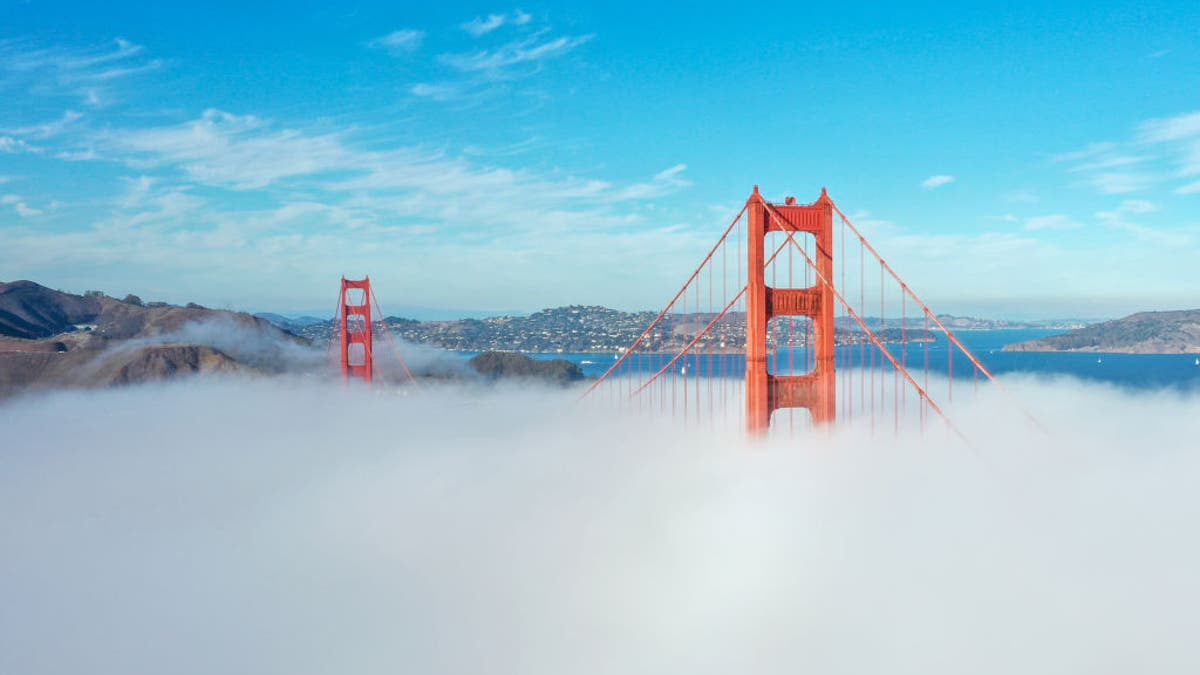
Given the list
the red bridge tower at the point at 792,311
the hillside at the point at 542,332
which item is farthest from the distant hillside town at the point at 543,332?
the red bridge tower at the point at 792,311

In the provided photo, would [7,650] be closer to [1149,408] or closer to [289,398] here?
[289,398]

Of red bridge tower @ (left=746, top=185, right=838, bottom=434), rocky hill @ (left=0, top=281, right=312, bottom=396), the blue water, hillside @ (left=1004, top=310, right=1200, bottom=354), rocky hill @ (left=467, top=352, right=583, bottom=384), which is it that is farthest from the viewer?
hillside @ (left=1004, top=310, right=1200, bottom=354)

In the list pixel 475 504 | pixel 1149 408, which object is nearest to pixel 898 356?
pixel 1149 408

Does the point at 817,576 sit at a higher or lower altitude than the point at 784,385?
lower

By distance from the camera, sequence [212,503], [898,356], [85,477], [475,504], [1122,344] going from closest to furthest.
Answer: [475,504], [212,503], [85,477], [898,356], [1122,344]

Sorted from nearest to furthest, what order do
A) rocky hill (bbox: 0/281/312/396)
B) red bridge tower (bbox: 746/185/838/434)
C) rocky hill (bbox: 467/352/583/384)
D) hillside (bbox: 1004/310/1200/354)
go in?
red bridge tower (bbox: 746/185/838/434) → rocky hill (bbox: 0/281/312/396) → rocky hill (bbox: 467/352/583/384) → hillside (bbox: 1004/310/1200/354)

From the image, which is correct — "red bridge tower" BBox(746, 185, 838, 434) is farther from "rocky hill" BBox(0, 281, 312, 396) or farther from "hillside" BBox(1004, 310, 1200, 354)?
"hillside" BBox(1004, 310, 1200, 354)

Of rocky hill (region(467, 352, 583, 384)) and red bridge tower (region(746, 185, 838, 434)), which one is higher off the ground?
red bridge tower (region(746, 185, 838, 434))

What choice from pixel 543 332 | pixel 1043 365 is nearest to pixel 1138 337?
pixel 1043 365

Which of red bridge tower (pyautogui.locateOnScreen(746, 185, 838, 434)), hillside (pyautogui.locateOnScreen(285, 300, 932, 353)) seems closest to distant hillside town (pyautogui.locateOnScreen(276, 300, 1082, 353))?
hillside (pyautogui.locateOnScreen(285, 300, 932, 353))
